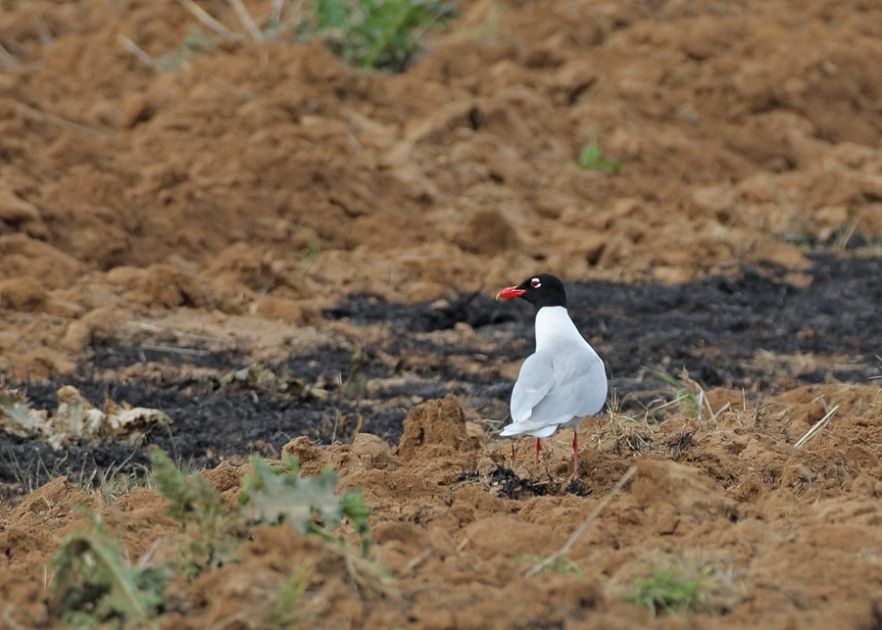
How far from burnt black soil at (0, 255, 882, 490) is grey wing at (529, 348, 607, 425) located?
1863 mm

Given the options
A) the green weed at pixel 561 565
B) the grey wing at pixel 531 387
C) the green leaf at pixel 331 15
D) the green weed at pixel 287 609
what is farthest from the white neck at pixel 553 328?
the green leaf at pixel 331 15

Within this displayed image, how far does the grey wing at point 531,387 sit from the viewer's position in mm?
6176

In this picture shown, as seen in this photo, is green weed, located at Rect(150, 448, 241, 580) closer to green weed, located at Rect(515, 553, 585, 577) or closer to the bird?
green weed, located at Rect(515, 553, 585, 577)

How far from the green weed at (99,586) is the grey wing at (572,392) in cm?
205

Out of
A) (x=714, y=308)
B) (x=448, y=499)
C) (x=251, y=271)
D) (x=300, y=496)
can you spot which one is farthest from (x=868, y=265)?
(x=300, y=496)

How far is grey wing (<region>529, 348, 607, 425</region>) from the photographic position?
6.16 metres

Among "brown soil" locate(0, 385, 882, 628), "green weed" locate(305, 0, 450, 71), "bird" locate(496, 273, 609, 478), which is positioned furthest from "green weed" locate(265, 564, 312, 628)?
"green weed" locate(305, 0, 450, 71)

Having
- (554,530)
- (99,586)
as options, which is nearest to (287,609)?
(99,586)

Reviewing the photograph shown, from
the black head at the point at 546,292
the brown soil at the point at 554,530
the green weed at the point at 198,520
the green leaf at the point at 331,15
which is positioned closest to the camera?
the brown soil at the point at 554,530

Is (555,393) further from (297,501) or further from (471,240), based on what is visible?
(471,240)

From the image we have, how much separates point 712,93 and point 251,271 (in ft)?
21.2

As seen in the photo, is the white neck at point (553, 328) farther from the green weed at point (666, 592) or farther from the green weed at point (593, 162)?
the green weed at point (593, 162)

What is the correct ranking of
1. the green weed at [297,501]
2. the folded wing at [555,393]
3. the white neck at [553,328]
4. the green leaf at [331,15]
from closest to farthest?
1. the green weed at [297,501]
2. the folded wing at [555,393]
3. the white neck at [553,328]
4. the green leaf at [331,15]

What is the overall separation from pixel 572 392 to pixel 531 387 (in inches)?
6.7
